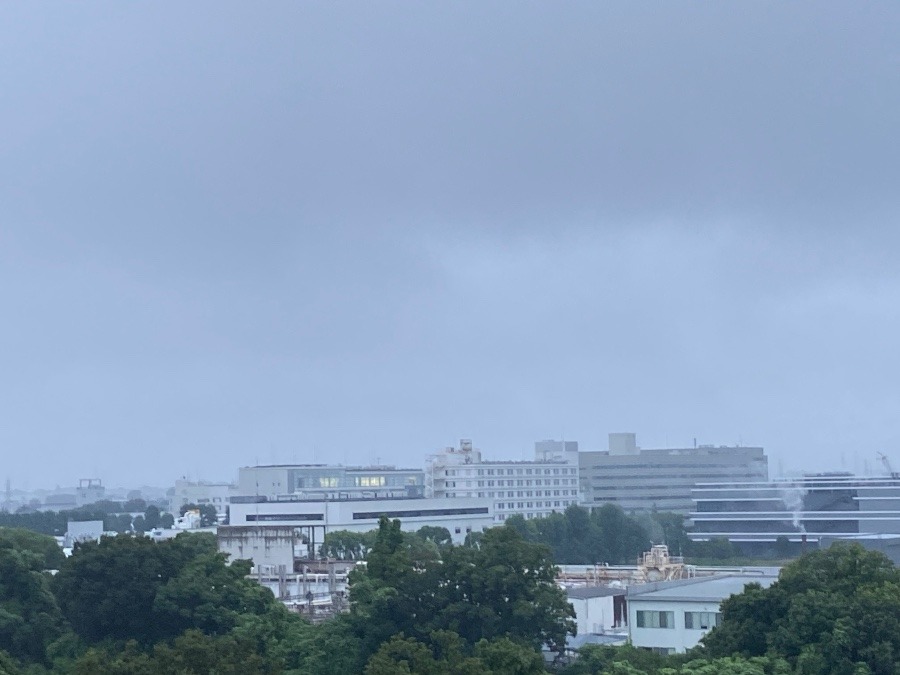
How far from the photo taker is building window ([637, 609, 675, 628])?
4066 cm

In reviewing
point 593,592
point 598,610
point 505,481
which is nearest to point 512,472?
point 505,481

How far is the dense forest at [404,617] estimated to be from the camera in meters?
27.9

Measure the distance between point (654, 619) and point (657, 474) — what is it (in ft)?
340

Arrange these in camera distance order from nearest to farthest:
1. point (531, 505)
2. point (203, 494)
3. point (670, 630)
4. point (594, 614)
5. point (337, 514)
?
point (670, 630) < point (594, 614) < point (337, 514) < point (531, 505) < point (203, 494)

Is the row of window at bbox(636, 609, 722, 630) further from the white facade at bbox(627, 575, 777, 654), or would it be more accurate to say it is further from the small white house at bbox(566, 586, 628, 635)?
the small white house at bbox(566, 586, 628, 635)

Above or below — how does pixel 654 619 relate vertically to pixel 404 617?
below

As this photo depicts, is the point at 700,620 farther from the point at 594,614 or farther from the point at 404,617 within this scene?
the point at 404,617

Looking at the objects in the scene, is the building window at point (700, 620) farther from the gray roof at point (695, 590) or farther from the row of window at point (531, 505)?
the row of window at point (531, 505)

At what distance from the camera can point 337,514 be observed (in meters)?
92.3

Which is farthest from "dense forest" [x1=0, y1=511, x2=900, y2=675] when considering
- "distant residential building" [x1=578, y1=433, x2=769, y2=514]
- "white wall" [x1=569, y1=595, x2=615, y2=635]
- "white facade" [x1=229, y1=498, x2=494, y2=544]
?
"distant residential building" [x1=578, y1=433, x2=769, y2=514]

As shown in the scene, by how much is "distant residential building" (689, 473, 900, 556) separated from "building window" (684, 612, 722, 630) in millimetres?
55498

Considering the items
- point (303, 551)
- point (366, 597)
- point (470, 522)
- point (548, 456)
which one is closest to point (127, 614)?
point (366, 597)

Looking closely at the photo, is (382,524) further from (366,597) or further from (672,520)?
(672,520)

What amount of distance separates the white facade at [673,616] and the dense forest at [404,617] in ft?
20.7
